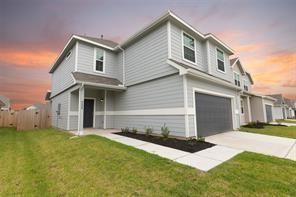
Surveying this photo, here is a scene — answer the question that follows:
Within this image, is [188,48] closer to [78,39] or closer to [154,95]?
[154,95]

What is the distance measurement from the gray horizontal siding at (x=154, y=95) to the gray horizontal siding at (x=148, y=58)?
0.42 m

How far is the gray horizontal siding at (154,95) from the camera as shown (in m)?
7.35

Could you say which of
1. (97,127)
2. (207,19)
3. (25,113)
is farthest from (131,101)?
(25,113)

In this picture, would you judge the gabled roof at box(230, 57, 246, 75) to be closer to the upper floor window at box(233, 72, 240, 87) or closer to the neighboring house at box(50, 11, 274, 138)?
the upper floor window at box(233, 72, 240, 87)

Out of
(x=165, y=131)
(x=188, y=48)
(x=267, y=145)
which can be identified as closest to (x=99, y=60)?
(x=188, y=48)

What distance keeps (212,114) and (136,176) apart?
7.11 m

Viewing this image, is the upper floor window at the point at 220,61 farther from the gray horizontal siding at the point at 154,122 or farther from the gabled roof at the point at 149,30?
the gray horizontal siding at the point at 154,122

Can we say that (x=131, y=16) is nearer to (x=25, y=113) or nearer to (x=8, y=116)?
(x=25, y=113)

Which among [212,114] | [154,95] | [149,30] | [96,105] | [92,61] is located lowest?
[212,114]

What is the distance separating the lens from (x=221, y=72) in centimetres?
1228

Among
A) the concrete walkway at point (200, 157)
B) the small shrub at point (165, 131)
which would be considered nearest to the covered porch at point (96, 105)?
the small shrub at point (165, 131)

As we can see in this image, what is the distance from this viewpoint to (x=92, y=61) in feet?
36.2

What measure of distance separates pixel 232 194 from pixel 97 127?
10.6 meters

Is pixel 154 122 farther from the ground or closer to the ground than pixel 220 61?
closer to the ground
